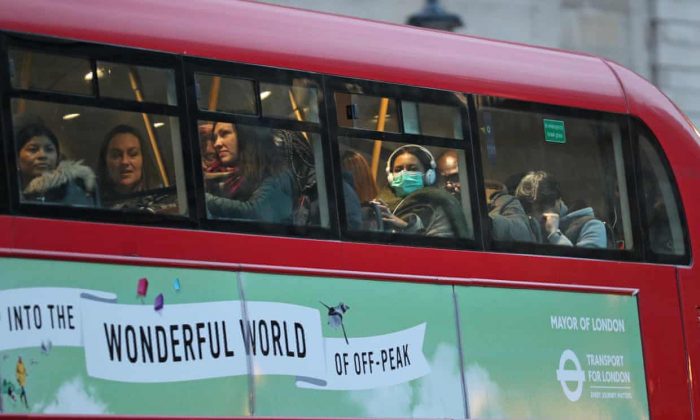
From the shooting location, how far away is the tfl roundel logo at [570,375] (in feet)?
32.9

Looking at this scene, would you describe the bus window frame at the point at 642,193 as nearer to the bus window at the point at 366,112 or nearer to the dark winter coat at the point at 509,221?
the dark winter coat at the point at 509,221

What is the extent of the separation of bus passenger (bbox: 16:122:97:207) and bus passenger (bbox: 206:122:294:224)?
2.56 feet

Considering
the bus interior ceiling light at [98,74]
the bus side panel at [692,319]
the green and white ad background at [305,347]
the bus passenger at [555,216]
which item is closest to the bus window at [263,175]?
the green and white ad background at [305,347]

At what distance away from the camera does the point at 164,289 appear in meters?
8.22

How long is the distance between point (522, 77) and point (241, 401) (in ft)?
10.6

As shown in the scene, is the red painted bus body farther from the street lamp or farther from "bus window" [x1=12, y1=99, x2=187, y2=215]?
the street lamp

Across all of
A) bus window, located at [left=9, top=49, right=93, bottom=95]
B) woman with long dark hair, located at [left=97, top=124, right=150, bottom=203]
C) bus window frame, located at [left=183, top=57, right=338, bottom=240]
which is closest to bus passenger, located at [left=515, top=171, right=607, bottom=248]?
bus window frame, located at [left=183, top=57, right=338, bottom=240]

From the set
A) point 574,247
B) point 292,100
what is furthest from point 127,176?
point 574,247

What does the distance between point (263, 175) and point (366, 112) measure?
864mm

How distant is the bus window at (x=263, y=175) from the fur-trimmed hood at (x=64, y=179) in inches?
28.7

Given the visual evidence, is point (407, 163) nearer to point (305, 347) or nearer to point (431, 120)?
point (431, 120)

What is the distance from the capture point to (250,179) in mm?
8789

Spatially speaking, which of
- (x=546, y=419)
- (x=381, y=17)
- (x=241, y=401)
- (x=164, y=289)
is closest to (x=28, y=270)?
(x=164, y=289)

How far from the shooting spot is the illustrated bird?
8844 millimetres
